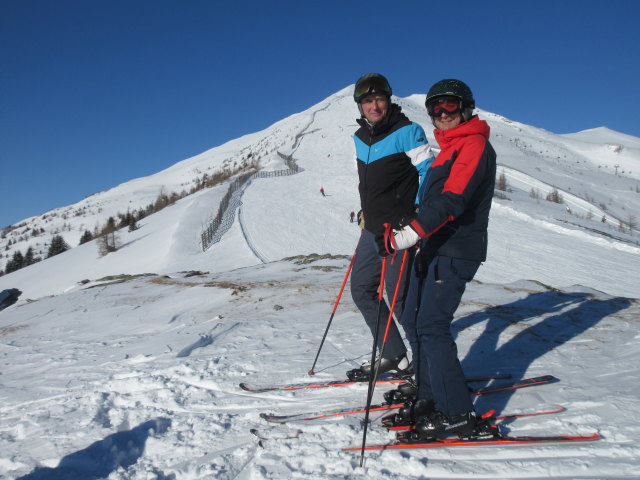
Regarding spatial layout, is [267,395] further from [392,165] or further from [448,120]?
[448,120]

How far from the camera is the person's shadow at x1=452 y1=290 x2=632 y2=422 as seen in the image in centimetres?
388

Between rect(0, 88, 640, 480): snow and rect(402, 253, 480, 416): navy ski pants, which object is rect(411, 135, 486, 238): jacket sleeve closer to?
rect(402, 253, 480, 416): navy ski pants

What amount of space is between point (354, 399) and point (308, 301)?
3.68 m

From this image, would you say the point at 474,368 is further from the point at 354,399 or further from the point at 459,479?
the point at 459,479

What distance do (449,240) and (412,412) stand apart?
112 cm

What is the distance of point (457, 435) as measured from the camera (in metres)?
2.56

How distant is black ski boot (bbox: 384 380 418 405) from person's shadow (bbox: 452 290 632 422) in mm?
466

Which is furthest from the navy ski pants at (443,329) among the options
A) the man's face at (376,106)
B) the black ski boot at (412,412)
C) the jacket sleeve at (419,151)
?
the man's face at (376,106)

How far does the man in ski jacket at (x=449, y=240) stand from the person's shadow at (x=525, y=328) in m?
0.63

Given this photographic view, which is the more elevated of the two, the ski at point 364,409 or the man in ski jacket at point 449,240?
the man in ski jacket at point 449,240

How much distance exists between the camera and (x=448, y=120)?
263cm

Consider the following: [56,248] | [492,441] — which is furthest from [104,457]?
[56,248]

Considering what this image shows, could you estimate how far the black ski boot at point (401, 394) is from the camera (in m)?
3.11

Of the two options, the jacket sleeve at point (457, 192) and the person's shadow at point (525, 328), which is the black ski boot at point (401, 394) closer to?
the person's shadow at point (525, 328)
